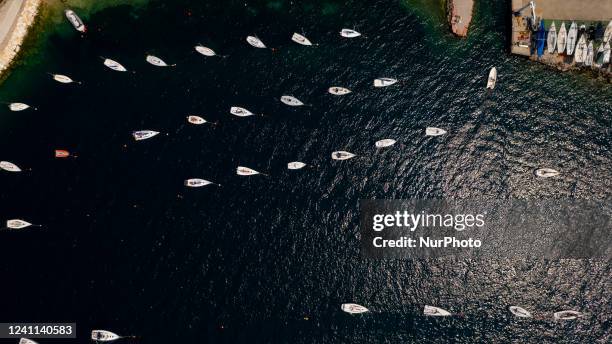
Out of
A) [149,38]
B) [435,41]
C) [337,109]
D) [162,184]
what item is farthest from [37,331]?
[435,41]

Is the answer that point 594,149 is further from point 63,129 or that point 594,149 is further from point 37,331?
point 37,331

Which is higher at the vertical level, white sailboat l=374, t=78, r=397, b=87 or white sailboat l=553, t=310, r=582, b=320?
white sailboat l=374, t=78, r=397, b=87

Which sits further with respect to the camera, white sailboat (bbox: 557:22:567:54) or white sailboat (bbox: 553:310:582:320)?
white sailboat (bbox: 557:22:567:54)

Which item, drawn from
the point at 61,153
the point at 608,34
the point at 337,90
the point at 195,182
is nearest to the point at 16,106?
the point at 61,153

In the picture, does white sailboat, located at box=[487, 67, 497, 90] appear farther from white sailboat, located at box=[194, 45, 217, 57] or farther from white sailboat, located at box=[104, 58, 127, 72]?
white sailboat, located at box=[104, 58, 127, 72]

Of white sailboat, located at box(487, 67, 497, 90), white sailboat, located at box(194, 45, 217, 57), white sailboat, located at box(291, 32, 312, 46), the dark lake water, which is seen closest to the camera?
the dark lake water

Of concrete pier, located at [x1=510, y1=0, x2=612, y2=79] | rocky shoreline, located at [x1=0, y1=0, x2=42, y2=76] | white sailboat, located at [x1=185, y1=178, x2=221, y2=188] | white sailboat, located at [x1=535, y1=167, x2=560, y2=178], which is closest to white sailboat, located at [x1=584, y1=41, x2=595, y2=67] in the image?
concrete pier, located at [x1=510, y1=0, x2=612, y2=79]
